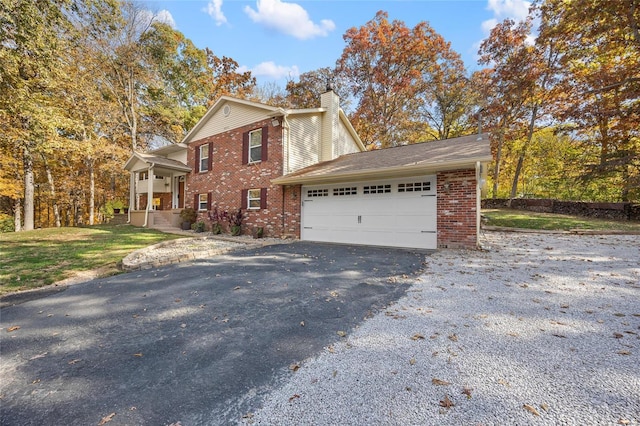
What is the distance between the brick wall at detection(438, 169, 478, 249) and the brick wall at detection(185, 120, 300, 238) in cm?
526

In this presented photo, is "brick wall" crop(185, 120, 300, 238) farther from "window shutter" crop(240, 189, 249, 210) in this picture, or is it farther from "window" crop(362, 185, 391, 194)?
"window" crop(362, 185, 391, 194)

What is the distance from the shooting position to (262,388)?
6.62 ft

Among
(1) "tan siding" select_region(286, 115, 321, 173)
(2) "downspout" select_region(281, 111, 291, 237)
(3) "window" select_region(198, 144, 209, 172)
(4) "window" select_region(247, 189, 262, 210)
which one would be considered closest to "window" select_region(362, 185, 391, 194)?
(2) "downspout" select_region(281, 111, 291, 237)

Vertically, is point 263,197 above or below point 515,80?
below

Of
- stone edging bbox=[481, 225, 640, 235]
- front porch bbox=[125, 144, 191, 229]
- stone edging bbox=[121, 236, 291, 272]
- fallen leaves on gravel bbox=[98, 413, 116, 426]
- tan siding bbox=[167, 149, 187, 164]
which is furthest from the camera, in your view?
tan siding bbox=[167, 149, 187, 164]

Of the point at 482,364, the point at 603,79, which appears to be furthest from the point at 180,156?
the point at 603,79

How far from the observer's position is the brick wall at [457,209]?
7266 mm

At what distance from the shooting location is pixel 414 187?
8133 millimetres

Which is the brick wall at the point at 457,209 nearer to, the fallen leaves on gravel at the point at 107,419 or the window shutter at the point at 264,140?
the window shutter at the point at 264,140

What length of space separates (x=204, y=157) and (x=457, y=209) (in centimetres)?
1234

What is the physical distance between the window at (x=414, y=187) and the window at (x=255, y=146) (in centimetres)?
633

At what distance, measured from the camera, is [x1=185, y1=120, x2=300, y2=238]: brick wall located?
36.0 ft

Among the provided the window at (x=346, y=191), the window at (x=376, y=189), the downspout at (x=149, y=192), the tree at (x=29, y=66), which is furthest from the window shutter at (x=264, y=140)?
the tree at (x=29, y=66)

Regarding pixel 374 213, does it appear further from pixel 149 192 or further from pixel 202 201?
pixel 149 192
